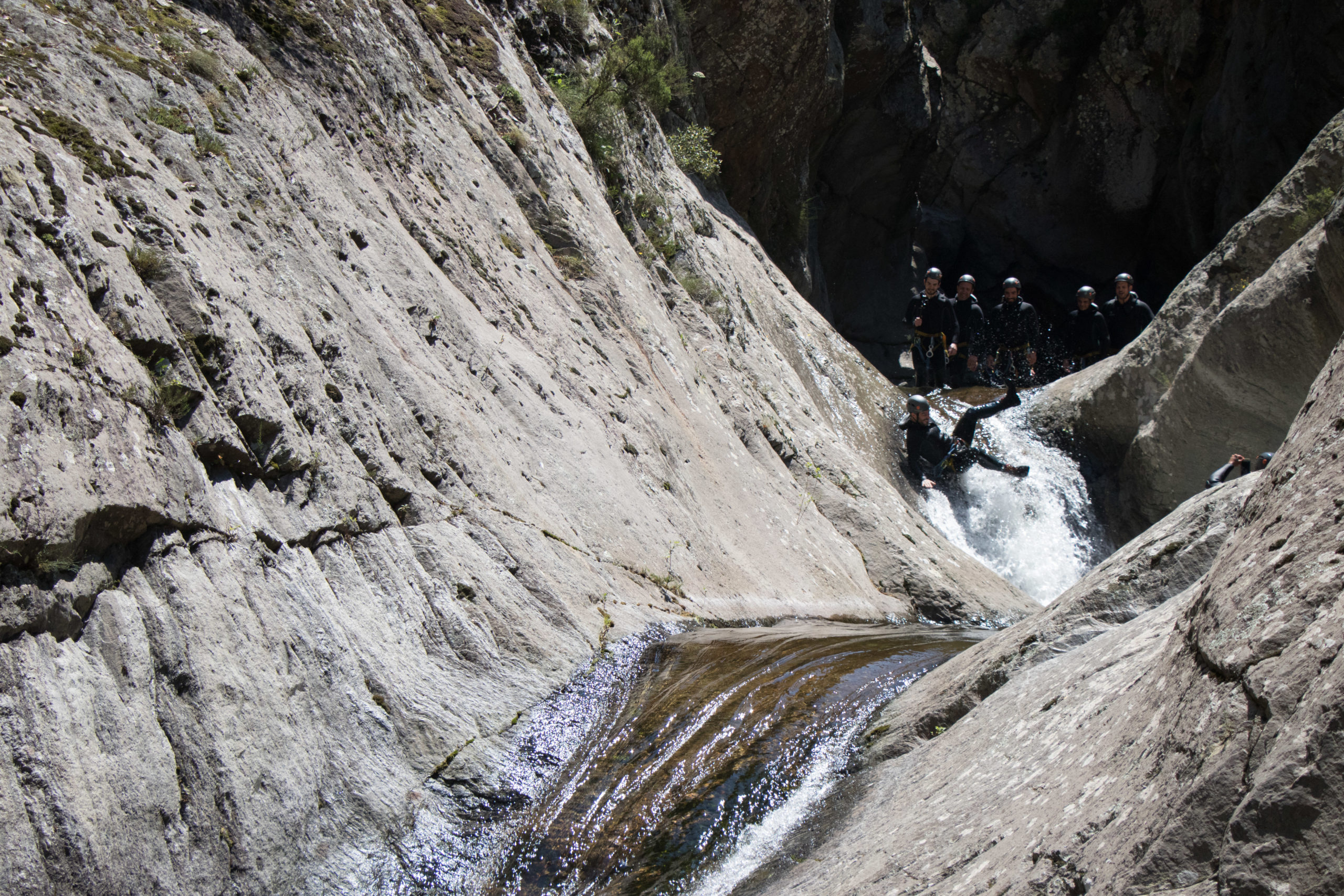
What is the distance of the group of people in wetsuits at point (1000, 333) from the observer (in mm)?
14672

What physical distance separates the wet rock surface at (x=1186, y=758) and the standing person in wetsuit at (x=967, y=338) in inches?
475

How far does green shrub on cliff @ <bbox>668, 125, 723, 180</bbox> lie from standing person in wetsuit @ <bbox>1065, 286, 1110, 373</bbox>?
638 centimetres

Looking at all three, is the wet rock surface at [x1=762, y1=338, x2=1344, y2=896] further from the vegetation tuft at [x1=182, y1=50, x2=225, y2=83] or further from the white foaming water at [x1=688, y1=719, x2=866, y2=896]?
the vegetation tuft at [x1=182, y1=50, x2=225, y2=83]

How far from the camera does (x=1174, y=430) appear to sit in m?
11.9

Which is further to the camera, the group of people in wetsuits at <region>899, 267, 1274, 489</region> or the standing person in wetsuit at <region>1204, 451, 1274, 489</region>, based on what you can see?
the group of people in wetsuits at <region>899, 267, 1274, 489</region>

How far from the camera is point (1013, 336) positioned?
51.0 feet

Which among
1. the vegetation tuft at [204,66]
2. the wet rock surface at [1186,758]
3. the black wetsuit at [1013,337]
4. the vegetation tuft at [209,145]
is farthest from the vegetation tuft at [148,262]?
the black wetsuit at [1013,337]

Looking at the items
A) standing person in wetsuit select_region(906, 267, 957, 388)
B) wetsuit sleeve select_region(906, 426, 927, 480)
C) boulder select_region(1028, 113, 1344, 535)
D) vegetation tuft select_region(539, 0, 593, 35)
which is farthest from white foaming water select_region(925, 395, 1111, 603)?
vegetation tuft select_region(539, 0, 593, 35)

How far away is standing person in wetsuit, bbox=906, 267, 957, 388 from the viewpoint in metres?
14.6

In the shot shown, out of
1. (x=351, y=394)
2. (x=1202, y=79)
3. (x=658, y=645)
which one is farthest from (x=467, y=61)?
(x=1202, y=79)

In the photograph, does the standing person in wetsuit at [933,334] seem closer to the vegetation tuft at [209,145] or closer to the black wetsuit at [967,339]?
the black wetsuit at [967,339]

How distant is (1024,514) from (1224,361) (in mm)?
2998

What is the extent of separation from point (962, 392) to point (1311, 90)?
10.7 m

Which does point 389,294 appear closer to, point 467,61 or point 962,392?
point 467,61
